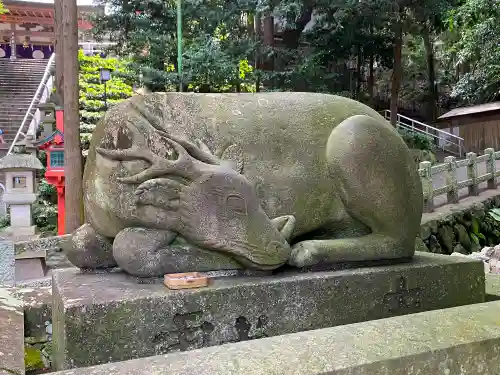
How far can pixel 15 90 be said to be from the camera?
74.1 feet

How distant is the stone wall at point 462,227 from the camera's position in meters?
10.3

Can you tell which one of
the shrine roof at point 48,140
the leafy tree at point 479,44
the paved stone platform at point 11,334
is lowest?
the paved stone platform at point 11,334

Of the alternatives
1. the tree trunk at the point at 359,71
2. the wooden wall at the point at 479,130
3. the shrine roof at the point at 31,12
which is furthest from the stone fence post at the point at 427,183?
the shrine roof at the point at 31,12

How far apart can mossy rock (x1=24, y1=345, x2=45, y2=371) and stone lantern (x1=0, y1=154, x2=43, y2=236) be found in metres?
9.32

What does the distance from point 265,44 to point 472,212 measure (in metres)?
6.98

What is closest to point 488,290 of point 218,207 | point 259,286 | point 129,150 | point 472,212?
point 259,286

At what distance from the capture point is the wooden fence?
1091 centimetres

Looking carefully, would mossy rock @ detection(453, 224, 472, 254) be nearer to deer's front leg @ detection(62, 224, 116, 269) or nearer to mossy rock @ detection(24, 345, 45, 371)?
mossy rock @ detection(24, 345, 45, 371)

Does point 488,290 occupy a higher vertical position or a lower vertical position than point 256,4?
lower

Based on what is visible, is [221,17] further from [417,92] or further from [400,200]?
[417,92]

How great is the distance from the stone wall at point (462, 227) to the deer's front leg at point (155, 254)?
330 inches

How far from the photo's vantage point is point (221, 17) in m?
13.1

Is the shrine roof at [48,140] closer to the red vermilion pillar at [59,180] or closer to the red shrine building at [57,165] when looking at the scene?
the red shrine building at [57,165]

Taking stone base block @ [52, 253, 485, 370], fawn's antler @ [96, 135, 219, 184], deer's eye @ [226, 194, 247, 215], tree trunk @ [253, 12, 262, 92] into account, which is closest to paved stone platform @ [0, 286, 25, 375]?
stone base block @ [52, 253, 485, 370]
